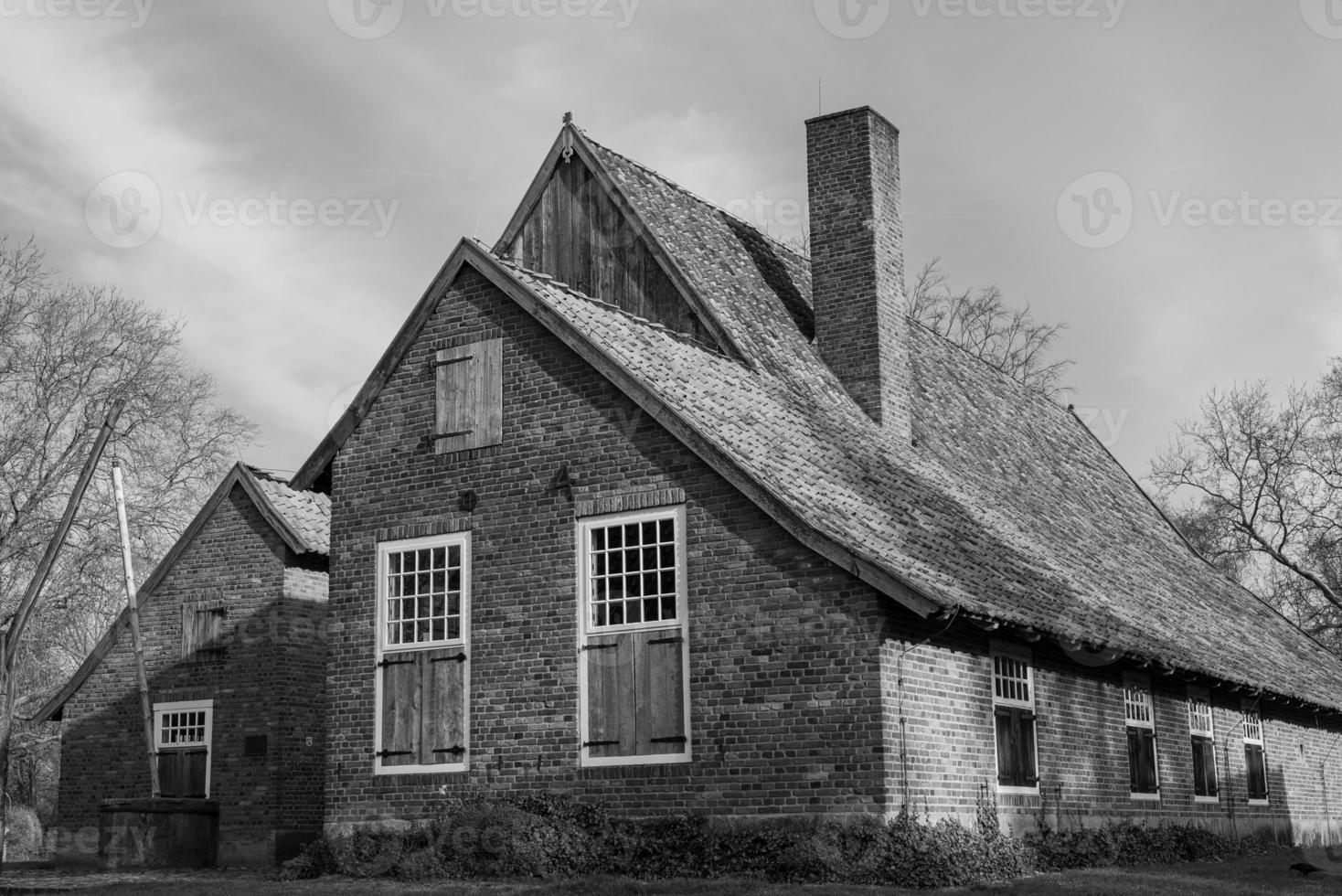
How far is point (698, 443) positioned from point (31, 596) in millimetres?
12450

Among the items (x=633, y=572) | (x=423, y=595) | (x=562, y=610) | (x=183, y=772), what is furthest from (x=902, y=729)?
(x=183, y=772)

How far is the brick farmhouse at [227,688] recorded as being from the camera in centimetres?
2467

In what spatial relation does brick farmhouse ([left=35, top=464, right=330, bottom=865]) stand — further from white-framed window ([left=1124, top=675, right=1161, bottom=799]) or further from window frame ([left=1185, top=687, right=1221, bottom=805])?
window frame ([left=1185, top=687, right=1221, bottom=805])

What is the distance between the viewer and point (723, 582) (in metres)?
16.2

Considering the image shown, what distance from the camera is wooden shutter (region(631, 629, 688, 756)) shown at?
16.2 meters

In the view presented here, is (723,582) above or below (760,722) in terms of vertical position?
above

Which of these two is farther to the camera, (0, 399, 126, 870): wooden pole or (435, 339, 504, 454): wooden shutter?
(0, 399, 126, 870): wooden pole

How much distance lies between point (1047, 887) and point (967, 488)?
8.00 meters

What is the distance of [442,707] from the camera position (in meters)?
17.8

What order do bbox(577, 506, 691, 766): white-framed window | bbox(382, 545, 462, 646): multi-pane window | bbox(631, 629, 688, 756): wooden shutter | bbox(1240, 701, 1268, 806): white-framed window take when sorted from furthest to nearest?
bbox(1240, 701, 1268, 806): white-framed window < bbox(382, 545, 462, 646): multi-pane window < bbox(577, 506, 691, 766): white-framed window < bbox(631, 629, 688, 756): wooden shutter

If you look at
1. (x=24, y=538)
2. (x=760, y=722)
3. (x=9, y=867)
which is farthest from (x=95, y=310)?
(x=760, y=722)

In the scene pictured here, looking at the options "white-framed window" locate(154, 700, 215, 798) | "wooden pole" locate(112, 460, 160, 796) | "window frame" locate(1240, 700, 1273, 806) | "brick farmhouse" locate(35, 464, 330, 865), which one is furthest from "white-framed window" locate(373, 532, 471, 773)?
"window frame" locate(1240, 700, 1273, 806)

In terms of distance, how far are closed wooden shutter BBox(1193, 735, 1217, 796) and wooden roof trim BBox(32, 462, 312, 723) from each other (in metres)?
14.5

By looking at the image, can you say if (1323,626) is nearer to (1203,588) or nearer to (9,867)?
(1203,588)
